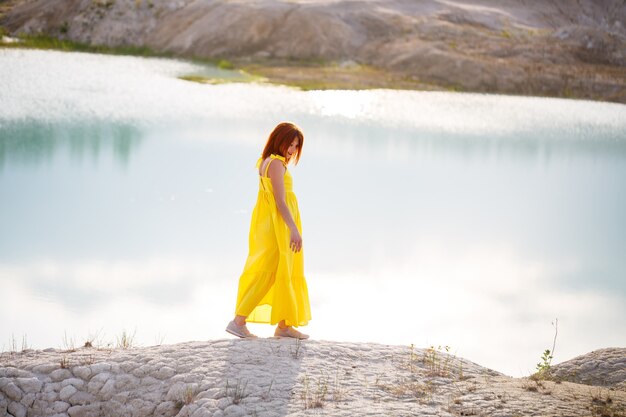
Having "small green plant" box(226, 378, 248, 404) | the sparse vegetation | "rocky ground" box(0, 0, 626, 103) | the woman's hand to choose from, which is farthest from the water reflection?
"rocky ground" box(0, 0, 626, 103)

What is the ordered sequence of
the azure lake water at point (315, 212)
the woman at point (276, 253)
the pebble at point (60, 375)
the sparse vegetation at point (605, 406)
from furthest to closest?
the azure lake water at point (315, 212) < the woman at point (276, 253) < the pebble at point (60, 375) < the sparse vegetation at point (605, 406)

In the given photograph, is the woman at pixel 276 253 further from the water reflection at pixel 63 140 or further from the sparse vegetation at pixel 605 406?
the water reflection at pixel 63 140

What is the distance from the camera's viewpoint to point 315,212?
17.4 metres

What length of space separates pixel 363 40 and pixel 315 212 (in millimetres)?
37649

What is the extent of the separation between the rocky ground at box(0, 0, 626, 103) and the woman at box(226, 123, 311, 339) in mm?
32499

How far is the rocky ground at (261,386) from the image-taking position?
683cm

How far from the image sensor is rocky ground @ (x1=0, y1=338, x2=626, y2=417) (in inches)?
269

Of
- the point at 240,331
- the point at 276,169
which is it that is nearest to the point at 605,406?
the point at 240,331

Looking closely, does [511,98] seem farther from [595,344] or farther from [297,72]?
[595,344]

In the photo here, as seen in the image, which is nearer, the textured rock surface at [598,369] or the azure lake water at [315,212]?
the textured rock surface at [598,369]

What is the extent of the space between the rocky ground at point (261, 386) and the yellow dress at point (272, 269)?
1.16ft

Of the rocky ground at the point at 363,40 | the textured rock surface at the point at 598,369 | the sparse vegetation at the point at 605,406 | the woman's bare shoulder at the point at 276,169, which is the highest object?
the rocky ground at the point at 363,40

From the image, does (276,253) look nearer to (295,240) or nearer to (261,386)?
(295,240)

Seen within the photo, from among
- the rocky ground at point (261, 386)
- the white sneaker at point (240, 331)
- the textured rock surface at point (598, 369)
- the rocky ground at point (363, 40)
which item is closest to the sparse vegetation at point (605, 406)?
the rocky ground at point (261, 386)
